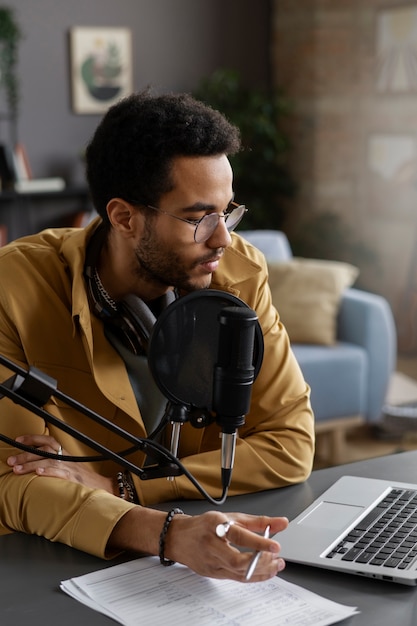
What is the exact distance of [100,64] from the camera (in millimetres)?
5352

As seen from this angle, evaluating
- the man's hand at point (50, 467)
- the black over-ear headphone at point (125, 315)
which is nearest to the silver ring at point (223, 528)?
the man's hand at point (50, 467)

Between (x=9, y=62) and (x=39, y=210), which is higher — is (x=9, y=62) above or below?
above

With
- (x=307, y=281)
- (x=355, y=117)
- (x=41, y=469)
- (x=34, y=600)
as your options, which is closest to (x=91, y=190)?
(x=41, y=469)

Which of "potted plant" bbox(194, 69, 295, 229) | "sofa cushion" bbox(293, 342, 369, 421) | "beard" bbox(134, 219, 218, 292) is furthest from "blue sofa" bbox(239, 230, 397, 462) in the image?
"beard" bbox(134, 219, 218, 292)

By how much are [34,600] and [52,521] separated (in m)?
0.21

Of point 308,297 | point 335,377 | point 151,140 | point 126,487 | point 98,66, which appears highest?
point 98,66

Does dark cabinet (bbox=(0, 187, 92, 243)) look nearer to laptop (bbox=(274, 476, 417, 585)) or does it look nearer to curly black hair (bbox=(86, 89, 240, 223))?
curly black hair (bbox=(86, 89, 240, 223))

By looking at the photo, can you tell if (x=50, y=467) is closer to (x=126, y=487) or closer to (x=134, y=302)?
(x=126, y=487)

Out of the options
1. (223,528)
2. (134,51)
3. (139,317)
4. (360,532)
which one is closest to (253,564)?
(223,528)

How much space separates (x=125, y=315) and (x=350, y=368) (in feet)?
7.40

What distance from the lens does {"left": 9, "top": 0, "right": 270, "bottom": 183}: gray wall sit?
5.14 metres

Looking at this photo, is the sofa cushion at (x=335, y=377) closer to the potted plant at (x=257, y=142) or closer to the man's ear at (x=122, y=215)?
the potted plant at (x=257, y=142)

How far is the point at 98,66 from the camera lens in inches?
211

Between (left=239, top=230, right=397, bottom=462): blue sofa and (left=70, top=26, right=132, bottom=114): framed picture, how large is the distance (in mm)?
2151
